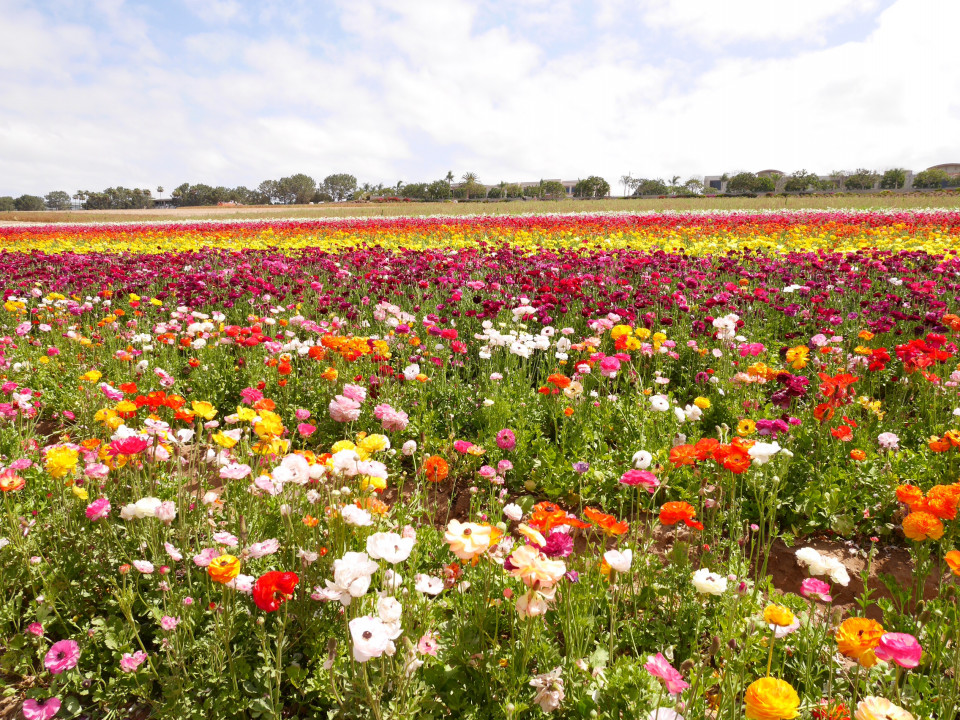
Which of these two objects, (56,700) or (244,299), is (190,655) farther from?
(244,299)

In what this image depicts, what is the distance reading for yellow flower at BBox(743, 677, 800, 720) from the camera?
45.7 inches

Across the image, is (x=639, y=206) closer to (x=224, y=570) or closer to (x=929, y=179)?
(x=224, y=570)

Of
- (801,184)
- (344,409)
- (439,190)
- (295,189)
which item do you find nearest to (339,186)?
(295,189)

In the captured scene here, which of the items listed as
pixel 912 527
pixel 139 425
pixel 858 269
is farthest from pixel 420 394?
pixel 858 269

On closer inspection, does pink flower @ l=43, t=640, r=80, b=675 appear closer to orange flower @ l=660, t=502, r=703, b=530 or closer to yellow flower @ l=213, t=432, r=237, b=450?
yellow flower @ l=213, t=432, r=237, b=450

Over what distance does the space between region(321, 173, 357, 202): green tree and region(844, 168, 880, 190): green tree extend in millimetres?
95227

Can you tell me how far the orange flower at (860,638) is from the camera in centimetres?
132

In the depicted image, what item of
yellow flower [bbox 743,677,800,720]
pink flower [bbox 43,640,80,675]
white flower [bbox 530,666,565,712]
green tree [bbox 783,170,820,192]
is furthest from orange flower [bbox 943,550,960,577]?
green tree [bbox 783,170,820,192]

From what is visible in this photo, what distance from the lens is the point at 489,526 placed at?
1725mm

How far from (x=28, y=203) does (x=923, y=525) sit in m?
143

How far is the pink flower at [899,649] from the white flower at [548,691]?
83 centimetres

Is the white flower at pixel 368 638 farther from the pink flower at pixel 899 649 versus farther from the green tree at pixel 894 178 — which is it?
the green tree at pixel 894 178

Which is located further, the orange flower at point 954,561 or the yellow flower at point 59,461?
the yellow flower at point 59,461

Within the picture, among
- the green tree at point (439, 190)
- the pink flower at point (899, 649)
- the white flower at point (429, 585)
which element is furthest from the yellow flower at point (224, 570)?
the green tree at point (439, 190)
